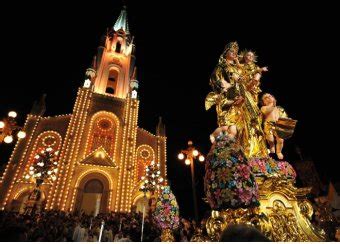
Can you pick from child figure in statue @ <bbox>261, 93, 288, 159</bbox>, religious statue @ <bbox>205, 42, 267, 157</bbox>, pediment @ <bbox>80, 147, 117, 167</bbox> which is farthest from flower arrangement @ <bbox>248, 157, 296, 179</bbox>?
pediment @ <bbox>80, 147, 117, 167</bbox>

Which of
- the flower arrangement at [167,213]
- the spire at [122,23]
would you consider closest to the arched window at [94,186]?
the flower arrangement at [167,213]

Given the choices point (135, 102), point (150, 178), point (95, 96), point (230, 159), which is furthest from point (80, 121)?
point (230, 159)

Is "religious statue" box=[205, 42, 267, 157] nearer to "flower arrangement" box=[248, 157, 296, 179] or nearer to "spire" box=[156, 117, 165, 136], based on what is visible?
"flower arrangement" box=[248, 157, 296, 179]

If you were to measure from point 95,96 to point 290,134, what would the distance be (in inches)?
1112

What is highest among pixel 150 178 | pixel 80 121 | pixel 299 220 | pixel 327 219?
pixel 80 121

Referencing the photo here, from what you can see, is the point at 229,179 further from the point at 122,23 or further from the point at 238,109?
the point at 122,23

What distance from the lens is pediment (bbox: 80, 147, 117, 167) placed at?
2509 cm

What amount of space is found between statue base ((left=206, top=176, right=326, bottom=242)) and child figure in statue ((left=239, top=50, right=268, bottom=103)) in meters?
2.49

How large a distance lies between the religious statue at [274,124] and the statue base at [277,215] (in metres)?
1.18

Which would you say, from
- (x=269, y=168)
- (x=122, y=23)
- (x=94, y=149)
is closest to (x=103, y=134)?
(x=94, y=149)

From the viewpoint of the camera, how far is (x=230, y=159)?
11.8 feet

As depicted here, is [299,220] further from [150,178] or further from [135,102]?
[135,102]

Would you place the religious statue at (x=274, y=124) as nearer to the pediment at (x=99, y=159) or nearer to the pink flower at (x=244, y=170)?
the pink flower at (x=244, y=170)

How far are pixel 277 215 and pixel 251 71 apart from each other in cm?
385
